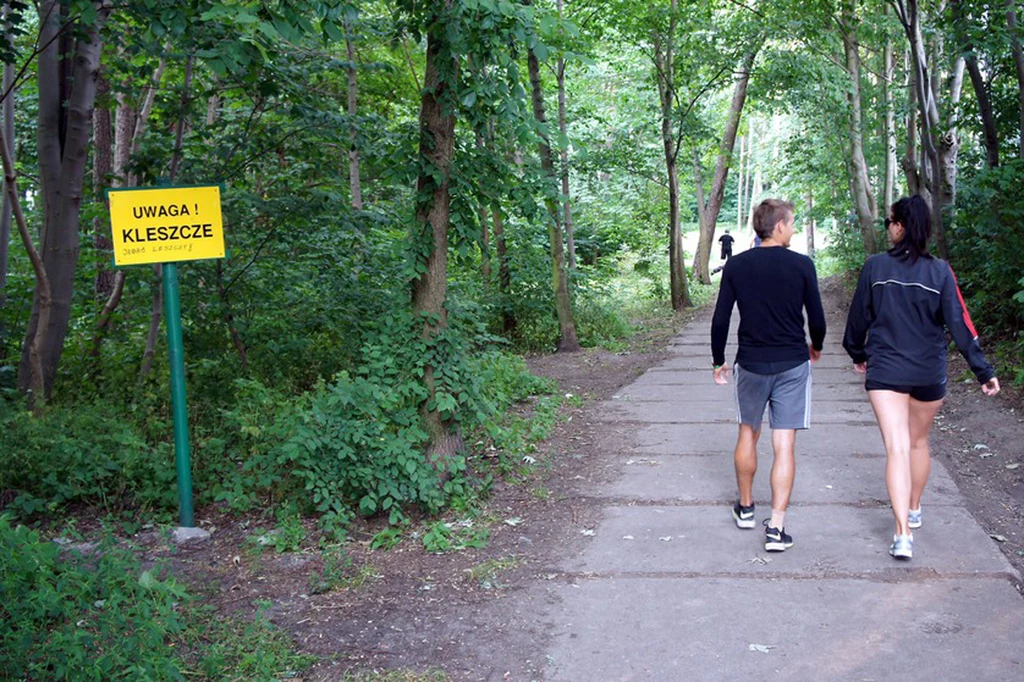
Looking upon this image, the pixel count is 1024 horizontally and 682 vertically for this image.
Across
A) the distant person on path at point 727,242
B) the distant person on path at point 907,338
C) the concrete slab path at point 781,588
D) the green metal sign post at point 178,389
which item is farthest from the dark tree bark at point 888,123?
the green metal sign post at point 178,389

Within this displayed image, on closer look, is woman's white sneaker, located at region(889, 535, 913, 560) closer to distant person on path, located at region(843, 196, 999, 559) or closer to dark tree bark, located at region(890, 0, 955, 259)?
distant person on path, located at region(843, 196, 999, 559)

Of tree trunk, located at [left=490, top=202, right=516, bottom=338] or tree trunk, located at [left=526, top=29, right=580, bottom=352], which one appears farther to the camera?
tree trunk, located at [left=490, top=202, right=516, bottom=338]

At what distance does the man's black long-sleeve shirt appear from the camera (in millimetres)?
5359

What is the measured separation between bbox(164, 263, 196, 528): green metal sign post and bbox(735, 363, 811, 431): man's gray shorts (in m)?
3.50

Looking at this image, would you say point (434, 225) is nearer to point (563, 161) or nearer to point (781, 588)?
point (781, 588)

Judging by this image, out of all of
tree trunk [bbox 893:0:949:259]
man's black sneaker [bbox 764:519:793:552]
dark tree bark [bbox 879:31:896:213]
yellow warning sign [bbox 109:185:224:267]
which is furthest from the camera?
dark tree bark [bbox 879:31:896:213]

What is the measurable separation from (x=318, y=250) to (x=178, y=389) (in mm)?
3094

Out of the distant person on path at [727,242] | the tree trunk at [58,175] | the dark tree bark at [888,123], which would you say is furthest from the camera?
the distant person on path at [727,242]

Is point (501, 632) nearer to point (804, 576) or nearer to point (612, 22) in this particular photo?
point (804, 576)

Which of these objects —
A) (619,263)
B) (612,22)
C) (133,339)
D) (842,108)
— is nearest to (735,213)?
(619,263)

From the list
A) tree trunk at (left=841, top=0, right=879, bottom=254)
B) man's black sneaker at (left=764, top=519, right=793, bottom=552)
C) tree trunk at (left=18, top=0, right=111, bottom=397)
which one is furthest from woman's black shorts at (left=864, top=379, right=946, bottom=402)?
tree trunk at (left=841, top=0, right=879, bottom=254)

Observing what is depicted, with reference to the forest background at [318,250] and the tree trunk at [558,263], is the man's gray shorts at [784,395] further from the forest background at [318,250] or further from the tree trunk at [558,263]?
the tree trunk at [558,263]

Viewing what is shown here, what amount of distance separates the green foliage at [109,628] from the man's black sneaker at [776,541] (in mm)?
2709

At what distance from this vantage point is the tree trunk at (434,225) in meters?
6.31
